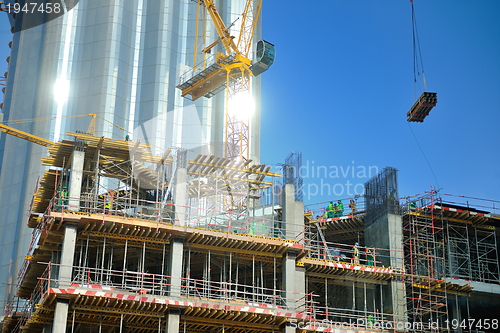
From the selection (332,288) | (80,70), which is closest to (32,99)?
(80,70)

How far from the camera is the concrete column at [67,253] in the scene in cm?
4184

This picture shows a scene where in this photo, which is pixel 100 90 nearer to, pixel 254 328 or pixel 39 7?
pixel 39 7

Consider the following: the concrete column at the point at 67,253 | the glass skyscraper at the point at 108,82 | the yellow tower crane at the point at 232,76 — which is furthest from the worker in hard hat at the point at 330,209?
the glass skyscraper at the point at 108,82

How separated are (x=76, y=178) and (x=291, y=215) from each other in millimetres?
15118

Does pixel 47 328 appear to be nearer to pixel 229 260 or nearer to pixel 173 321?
pixel 173 321

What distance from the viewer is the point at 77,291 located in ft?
Answer: 133

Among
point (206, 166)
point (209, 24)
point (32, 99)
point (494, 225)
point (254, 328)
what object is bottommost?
point (254, 328)

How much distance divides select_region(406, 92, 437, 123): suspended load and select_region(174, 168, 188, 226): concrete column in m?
24.4

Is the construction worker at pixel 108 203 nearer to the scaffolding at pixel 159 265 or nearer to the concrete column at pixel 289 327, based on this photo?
the scaffolding at pixel 159 265

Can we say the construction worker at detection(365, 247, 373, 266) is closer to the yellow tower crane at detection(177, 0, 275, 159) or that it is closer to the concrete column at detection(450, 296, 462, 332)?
the concrete column at detection(450, 296, 462, 332)

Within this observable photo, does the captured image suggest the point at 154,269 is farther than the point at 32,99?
No

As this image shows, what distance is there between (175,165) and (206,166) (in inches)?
131

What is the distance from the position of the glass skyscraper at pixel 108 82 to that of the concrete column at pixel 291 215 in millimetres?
43552

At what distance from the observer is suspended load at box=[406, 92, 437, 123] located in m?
61.8
